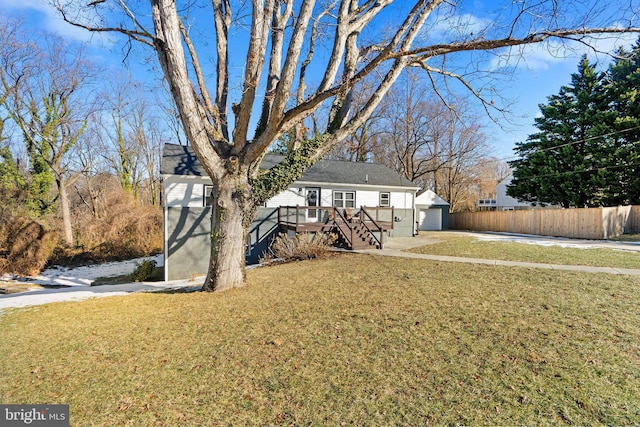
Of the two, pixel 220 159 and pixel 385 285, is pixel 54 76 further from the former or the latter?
pixel 385 285

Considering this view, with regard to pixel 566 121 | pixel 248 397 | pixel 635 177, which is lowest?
pixel 248 397

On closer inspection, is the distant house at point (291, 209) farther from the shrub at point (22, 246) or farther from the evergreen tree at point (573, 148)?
the evergreen tree at point (573, 148)

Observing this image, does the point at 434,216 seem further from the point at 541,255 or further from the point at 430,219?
the point at 541,255

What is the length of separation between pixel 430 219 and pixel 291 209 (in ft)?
53.6

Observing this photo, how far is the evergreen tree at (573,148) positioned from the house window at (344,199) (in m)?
16.2

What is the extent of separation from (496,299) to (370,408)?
371 centimetres

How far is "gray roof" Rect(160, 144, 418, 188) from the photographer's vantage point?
12.3m

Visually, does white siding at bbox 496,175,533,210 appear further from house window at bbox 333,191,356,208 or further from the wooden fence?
house window at bbox 333,191,356,208

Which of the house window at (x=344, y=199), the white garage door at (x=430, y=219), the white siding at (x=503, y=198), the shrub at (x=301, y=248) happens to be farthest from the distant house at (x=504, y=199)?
the shrub at (x=301, y=248)

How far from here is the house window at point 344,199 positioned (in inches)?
649

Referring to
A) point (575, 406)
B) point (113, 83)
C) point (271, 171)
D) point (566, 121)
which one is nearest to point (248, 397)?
point (575, 406)

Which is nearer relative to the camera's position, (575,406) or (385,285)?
(575,406)

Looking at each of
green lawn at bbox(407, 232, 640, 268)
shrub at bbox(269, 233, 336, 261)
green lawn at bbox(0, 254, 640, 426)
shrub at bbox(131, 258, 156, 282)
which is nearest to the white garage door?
green lawn at bbox(407, 232, 640, 268)

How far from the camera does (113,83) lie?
21.2 m
